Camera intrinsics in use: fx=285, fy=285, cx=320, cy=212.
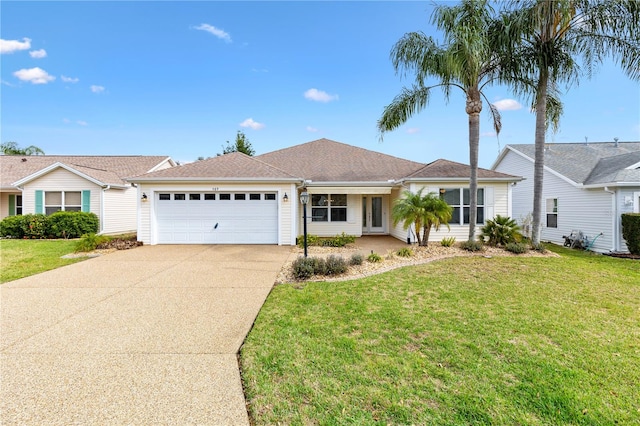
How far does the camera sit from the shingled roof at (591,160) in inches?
522

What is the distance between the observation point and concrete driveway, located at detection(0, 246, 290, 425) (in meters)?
2.91

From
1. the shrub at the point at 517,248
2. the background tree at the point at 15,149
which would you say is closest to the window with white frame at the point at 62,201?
the shrub at the point at 517,248

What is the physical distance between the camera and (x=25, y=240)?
15.3 m

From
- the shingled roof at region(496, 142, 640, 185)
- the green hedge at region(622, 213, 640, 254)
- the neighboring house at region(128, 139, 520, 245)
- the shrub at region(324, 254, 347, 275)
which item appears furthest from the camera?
the neighboring house at region(128, 139, 520, 245)

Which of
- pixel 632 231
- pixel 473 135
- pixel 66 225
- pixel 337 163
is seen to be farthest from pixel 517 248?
pixel 66 225

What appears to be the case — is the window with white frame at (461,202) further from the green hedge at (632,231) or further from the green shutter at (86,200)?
the green shutter at (86,200)

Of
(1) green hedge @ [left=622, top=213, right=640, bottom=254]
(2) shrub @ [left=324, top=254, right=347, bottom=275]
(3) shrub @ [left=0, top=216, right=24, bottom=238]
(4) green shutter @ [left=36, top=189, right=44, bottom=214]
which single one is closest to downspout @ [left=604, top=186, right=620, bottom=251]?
(1) green hedge @ [left=622, top=213, right=640, bottom=254]

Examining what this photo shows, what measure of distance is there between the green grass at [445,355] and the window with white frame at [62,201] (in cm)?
1706

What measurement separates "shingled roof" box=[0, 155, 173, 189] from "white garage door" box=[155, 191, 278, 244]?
707 centimetres

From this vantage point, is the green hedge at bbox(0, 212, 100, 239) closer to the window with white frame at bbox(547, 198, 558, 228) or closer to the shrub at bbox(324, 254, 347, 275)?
the shrub at bbox(324, 254, 347, 275)

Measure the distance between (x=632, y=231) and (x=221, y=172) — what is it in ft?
59.6

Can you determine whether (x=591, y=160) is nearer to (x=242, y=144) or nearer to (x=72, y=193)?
(x=72, y=193)

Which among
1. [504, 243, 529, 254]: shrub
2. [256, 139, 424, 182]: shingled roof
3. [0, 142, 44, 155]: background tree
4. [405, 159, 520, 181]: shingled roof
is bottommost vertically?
[504, 243, 529, 254]: shrub

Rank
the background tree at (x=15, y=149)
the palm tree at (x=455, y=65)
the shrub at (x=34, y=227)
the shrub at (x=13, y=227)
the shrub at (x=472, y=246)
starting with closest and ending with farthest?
the palm tree at (x=455, y=65) → the shrub at (x=472, y=246) → the shrub at (x=34, y=227) → the shrub at (x=13, y=227) → the background tree at (x=15, y=149)
